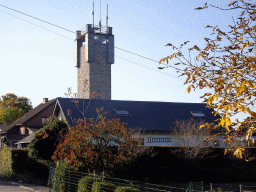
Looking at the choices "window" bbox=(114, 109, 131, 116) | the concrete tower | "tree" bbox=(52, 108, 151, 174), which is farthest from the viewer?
the concrete tower

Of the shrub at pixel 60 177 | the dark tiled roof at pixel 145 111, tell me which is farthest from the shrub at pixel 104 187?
the dark tiled roof at pixel 145 111

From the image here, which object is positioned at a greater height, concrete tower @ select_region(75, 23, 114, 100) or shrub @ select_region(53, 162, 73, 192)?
concrete tower @ select_region(75, 23, 114, 100)

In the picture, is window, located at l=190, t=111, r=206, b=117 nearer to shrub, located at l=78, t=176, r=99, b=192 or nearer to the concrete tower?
the concrete tower

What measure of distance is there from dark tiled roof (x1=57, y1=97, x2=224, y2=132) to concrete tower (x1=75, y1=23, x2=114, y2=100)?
15.4 m

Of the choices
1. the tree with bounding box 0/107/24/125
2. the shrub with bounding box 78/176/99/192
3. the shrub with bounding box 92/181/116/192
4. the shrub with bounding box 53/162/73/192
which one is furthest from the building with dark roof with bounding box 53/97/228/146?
the tree with bounding box 0/107/24/125

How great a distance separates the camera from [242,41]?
533 cm

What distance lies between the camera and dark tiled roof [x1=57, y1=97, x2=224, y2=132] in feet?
98.6

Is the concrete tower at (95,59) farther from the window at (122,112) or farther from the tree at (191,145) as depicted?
the tree at (191,145)

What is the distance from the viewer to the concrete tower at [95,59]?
161ft

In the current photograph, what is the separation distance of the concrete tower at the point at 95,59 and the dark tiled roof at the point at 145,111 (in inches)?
606

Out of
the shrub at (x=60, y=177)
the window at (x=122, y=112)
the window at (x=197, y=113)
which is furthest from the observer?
the window at (x=197, y=113)

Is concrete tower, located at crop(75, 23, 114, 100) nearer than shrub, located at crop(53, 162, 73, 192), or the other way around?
shrub, located at crop(53, 162, 73, 192)

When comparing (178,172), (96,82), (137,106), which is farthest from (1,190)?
(96,82)

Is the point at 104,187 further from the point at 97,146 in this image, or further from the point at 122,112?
the point at 122,112
